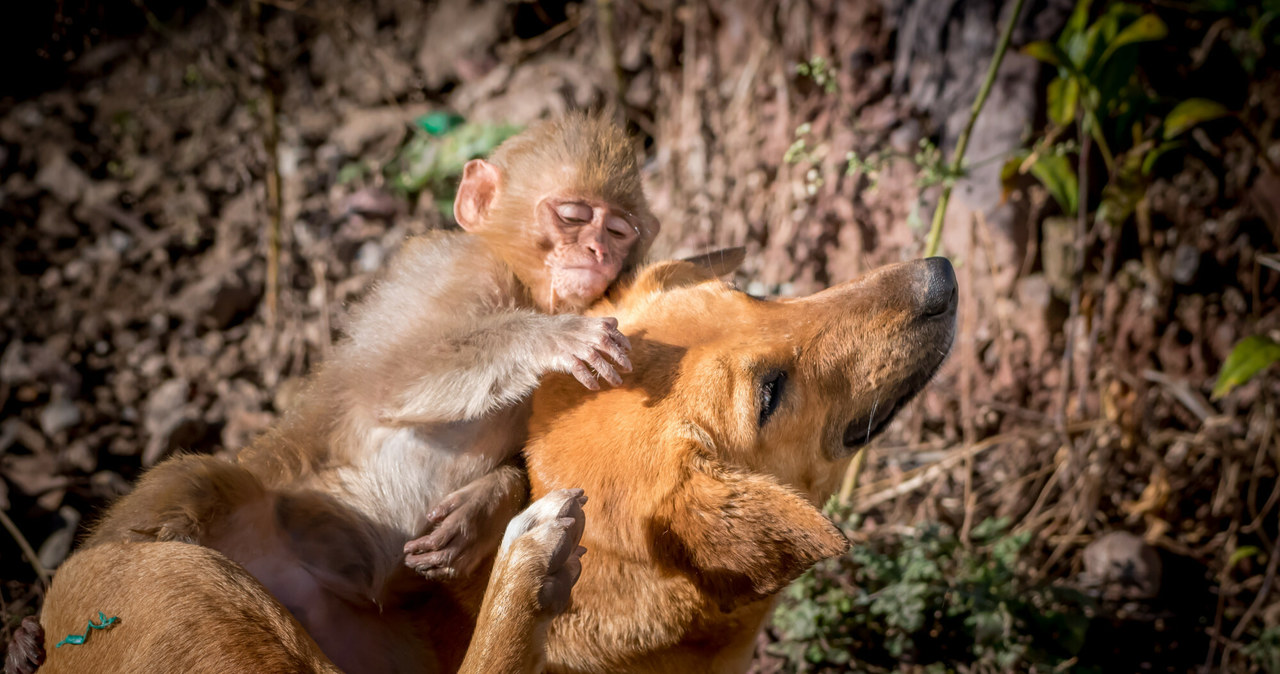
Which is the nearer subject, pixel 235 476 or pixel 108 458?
pixel 235 476

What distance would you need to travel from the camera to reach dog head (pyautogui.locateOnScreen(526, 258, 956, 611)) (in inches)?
82.7

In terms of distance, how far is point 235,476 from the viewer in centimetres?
264

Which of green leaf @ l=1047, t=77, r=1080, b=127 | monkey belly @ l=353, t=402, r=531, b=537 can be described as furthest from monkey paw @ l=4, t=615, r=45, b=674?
green leaf @ l=1047, t=77, r=1080, b=127

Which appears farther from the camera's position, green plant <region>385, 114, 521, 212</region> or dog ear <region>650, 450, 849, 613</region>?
green plant <region>385, 114, 521, 212</region>

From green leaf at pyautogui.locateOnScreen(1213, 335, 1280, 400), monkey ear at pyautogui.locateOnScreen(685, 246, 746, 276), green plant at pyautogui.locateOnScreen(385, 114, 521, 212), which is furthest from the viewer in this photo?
green plant at pyautogui.locateOnScreen(385, 114, 521, 212)

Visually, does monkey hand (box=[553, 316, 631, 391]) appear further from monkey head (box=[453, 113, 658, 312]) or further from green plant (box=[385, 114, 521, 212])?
green plant (box=[385, 114, 521, 212])

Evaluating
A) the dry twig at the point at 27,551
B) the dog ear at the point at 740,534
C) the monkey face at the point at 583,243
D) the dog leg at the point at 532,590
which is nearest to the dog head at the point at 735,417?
the dog ear at the point at 740,534

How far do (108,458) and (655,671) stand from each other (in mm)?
3697

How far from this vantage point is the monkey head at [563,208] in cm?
305

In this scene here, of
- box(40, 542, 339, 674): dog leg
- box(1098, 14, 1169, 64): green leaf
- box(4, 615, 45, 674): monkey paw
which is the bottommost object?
box(4, 615, 45, 674): monkey paw

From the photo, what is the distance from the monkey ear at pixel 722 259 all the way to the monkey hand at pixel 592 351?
30.0 inches

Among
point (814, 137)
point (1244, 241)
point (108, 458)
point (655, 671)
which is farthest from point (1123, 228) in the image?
point (108, 458)

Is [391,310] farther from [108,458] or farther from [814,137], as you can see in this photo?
[814,137]

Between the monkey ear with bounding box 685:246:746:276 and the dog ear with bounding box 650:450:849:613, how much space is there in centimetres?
112
